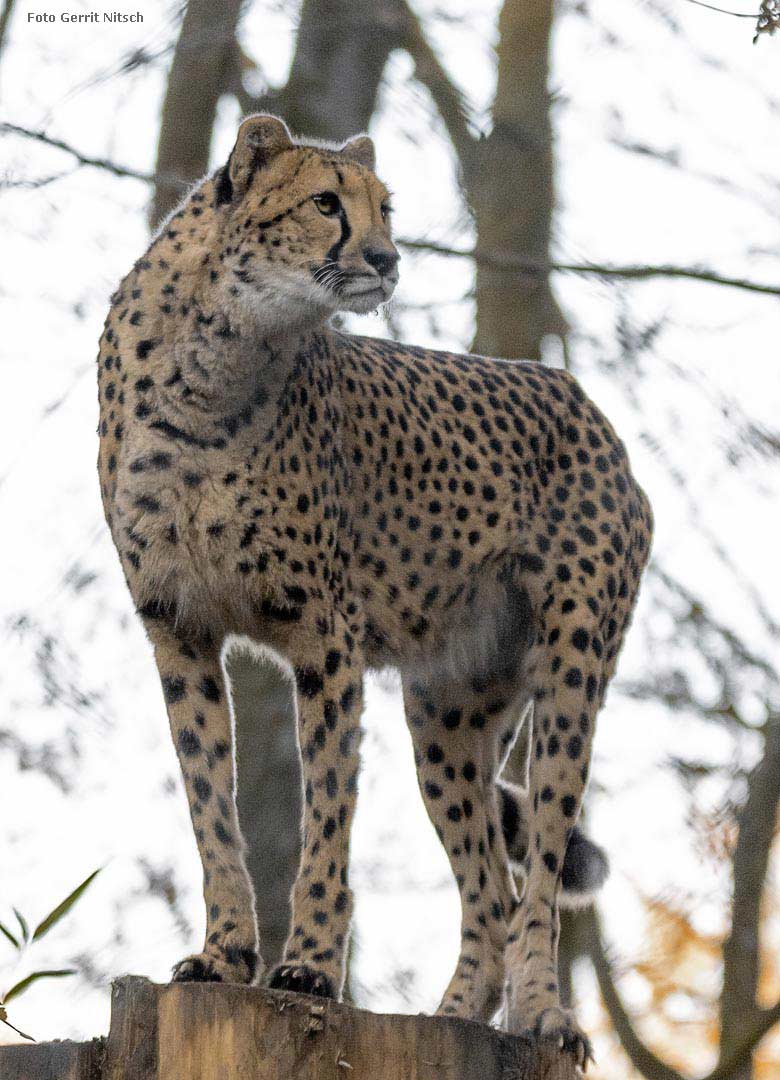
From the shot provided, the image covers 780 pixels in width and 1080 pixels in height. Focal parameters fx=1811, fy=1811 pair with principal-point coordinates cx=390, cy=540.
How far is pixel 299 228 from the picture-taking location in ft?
16.4

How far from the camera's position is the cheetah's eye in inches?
198

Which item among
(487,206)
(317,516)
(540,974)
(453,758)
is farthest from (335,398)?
(487,206)

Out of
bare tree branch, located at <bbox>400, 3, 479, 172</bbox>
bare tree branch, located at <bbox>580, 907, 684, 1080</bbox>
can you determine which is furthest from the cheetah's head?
bare tree branch, located at <bbox>580, 907, 684, 1080</bbox>

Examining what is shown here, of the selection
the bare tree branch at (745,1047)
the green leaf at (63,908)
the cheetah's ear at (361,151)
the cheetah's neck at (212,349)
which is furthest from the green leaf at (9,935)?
the bare tree branch at (745,1047)

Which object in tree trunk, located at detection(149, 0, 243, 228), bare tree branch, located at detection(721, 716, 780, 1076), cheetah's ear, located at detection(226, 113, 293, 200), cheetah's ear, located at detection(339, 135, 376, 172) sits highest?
tree trunk, located at detection(149, 0, 243, 228)

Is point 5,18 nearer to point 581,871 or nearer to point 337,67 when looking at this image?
point 337,67

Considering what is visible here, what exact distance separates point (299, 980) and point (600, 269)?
410cm

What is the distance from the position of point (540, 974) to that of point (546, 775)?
616 mm

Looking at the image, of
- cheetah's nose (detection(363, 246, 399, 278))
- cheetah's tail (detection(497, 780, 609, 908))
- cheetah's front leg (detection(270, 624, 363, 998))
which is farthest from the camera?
cheetah's tail (detection(497, 780, 609, 908))

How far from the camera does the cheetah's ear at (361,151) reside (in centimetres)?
529

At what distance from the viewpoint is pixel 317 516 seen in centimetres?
515

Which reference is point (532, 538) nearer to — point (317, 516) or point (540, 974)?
point (317, 516)

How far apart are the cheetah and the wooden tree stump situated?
1.59 feet

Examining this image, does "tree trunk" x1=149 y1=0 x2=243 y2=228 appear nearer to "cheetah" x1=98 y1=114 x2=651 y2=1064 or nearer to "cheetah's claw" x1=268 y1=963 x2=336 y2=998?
"cheetah" x1=98 y1=114 x2=651 y2=1064
